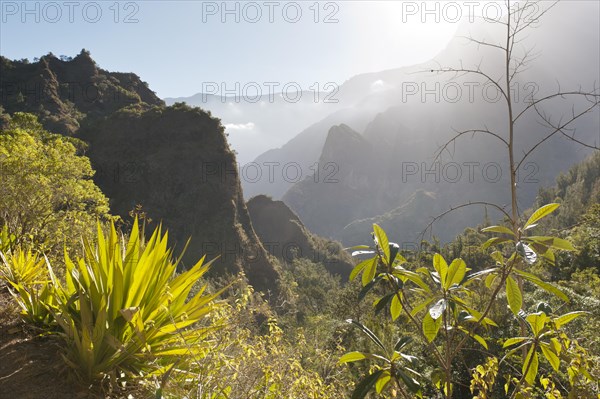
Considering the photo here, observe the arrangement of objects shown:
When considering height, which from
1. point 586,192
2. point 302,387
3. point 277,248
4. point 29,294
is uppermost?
point 29,294

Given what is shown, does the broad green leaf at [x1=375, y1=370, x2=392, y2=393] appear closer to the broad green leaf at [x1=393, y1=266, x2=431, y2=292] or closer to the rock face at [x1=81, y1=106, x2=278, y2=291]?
the broad green leaf at [x1=393, y1=266, x2=431, y2=292]

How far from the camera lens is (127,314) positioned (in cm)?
226

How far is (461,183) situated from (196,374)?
13444 cm

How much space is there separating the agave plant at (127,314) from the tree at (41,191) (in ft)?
14.0

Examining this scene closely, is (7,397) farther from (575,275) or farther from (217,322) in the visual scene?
(575,275)

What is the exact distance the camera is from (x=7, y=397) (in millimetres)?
2225

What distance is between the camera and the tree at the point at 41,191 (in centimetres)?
671

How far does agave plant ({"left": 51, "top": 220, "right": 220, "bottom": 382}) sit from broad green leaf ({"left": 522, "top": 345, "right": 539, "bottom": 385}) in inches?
68.7

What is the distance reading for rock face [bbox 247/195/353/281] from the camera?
50625mm

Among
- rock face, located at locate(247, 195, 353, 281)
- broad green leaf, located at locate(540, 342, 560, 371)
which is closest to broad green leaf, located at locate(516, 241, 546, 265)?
broad green leaf, located at locate(540, 342, 560, 371)

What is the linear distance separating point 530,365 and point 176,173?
36.6 metres

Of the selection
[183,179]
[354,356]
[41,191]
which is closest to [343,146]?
[183,179]

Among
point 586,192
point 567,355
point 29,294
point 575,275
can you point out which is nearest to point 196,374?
point 29,294

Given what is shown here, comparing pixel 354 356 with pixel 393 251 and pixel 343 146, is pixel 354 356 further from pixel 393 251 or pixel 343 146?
pixel 343 146
